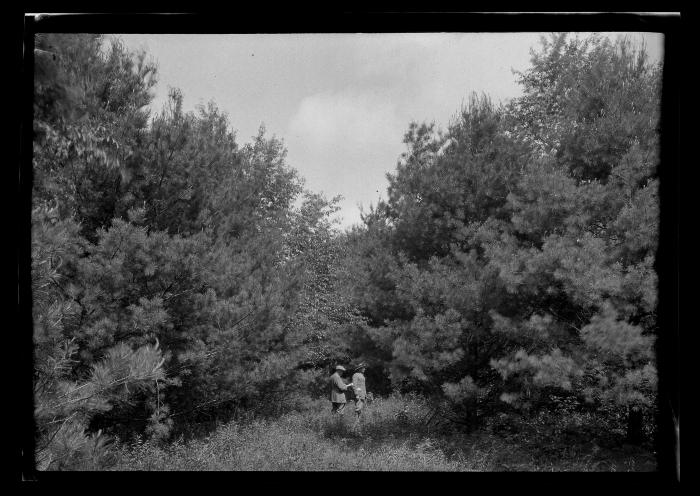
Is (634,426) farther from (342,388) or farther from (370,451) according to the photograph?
(342,388)

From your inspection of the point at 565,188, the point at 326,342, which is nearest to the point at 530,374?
the point at 565,188

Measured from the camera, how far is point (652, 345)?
515 centimetres

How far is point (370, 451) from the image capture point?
7973 millimetres

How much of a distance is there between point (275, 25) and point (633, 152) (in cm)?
503

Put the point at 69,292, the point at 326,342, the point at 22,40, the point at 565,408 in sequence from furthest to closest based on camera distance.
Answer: the point at 326,342 → the point at 565,408 → the point at 69,292 → the point at 22,40

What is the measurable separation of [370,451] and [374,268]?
11.0ft

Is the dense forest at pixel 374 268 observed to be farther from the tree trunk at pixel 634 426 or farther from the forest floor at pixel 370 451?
the forest floor at pixel 370 451

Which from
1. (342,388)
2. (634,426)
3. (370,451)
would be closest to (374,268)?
(342,388)

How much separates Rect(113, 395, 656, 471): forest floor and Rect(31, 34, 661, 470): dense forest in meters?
0.35

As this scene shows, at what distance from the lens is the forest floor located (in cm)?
674

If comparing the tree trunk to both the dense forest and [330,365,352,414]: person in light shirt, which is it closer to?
the dense forest

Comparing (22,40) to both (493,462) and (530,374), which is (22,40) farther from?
(493,462)

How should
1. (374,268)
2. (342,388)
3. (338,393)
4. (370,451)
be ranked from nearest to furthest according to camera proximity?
(370,451) → (374,268) → (342,388) → (338,393)

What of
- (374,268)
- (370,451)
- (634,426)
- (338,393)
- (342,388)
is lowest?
(370,451)
